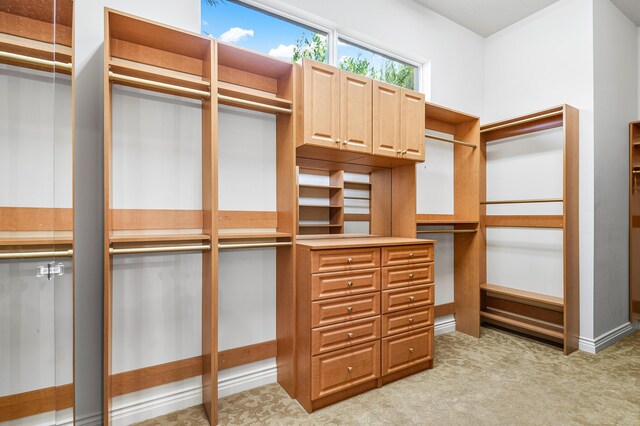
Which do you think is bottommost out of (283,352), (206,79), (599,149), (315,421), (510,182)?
(315,421)

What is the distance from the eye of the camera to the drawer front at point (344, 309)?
217 centimetres

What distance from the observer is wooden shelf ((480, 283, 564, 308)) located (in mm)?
3094

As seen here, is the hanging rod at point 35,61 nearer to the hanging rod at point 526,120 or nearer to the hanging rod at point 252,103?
the hanging rod at point 252,103

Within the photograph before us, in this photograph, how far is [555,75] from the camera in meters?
3.41

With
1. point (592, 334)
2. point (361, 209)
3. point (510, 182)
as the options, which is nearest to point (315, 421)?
point (361, 209)

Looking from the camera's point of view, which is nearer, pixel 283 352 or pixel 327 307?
pixel 327 307

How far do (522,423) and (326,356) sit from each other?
1.22 metres

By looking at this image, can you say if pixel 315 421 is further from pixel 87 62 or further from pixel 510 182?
pixel 510 182

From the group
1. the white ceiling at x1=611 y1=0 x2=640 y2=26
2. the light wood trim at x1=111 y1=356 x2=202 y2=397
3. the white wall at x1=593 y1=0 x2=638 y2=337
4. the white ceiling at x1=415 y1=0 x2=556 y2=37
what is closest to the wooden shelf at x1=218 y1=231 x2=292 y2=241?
the light wood trim at x1=111 y1=356 x2=202 y2=397

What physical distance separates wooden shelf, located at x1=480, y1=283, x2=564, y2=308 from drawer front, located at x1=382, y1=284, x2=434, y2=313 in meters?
1.21

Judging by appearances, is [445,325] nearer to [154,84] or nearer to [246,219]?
[246,219]

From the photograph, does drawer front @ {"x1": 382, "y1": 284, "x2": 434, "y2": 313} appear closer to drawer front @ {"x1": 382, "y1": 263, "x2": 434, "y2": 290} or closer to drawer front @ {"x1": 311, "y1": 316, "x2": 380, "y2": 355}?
drawer front @ {"x1": 382, "y1": 263, "x2": 434, "y2": 290}

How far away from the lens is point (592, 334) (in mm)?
3066

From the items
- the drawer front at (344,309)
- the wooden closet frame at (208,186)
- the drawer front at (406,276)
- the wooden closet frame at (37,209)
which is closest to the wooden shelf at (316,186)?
the wooden closet frame at (208,186)
